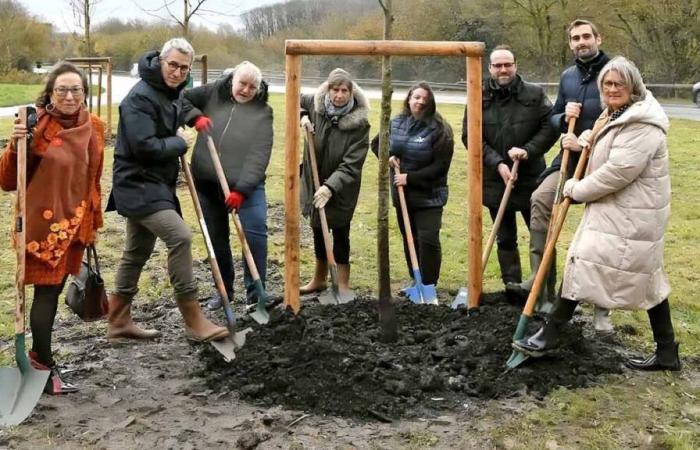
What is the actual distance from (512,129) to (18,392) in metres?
3.71

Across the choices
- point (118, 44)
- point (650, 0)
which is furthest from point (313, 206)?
point (118, 44)

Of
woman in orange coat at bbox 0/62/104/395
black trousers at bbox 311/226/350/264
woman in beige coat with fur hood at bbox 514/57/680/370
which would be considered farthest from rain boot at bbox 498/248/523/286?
woman in orange coat at bbox 0/62/104/395

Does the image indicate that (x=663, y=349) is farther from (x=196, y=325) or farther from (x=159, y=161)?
(x=159, y=161)

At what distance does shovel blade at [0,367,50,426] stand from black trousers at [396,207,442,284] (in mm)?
2950

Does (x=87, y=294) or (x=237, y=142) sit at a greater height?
(x=237, y=142)

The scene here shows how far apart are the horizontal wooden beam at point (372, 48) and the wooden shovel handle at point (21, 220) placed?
1.74 meters

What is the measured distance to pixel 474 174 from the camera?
5379 millimetres

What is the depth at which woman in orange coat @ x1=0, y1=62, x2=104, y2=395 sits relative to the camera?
418 centimetres

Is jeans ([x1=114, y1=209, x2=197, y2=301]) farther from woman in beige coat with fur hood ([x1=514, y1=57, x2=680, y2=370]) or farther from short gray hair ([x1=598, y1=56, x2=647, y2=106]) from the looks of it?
short gray hair ([x1=598, y1=56, x2=647, y2=106])

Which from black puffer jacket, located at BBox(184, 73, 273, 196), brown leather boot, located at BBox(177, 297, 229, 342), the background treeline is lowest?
brown leather boot, located at BBox(177, 297, 229, 342)

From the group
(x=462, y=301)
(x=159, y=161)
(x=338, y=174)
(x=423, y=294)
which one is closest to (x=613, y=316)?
(x=462, y=301)

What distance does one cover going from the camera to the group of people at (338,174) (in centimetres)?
427

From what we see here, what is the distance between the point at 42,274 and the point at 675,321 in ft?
14.6

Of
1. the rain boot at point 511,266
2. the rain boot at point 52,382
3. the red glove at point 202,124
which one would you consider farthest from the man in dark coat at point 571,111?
the rain boot at point 52,382
